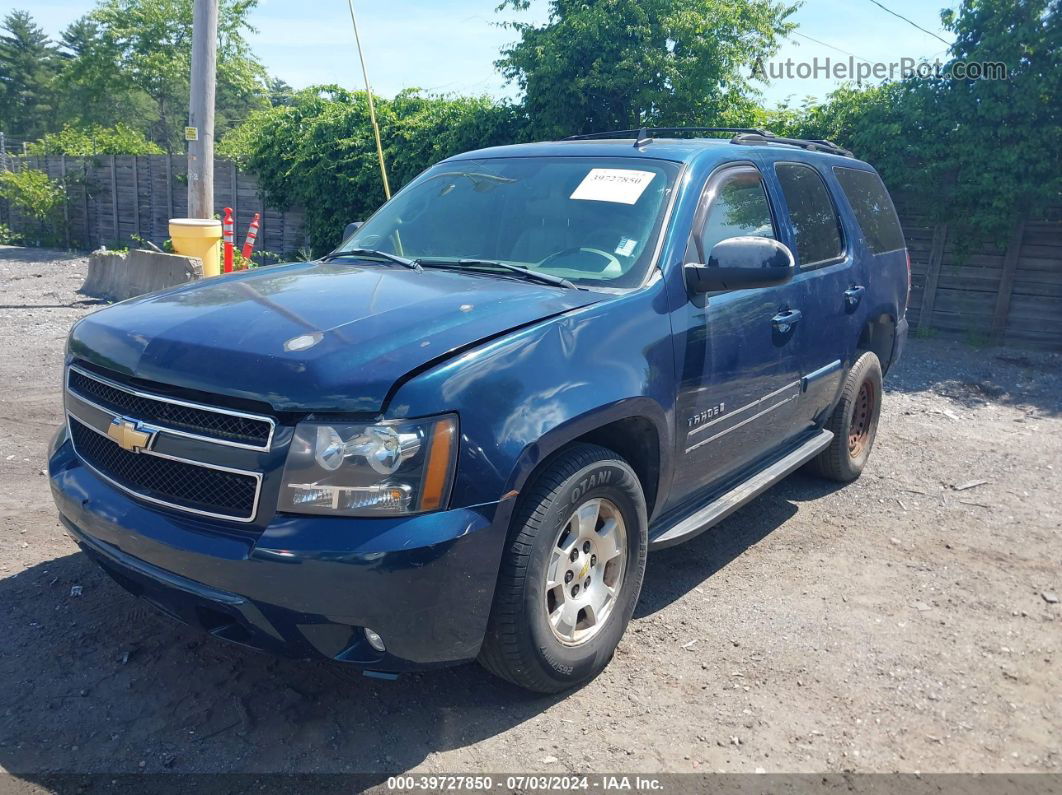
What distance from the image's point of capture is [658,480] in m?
3.46

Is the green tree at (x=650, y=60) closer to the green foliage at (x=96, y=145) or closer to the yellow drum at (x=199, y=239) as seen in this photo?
the yellow drum at (x=199, y=239)

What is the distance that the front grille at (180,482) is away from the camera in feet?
8.61

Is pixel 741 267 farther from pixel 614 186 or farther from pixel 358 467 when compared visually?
pixel 358 467

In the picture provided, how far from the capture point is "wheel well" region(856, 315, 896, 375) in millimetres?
5430

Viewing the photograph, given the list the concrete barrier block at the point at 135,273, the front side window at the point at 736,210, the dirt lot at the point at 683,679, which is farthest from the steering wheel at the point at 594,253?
the concrete barrier block at the point at 135,273

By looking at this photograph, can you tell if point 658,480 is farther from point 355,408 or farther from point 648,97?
point 648,97

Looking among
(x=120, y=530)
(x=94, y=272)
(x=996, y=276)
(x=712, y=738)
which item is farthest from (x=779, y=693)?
(x=94, y=272)

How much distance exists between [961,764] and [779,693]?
629 millimetres

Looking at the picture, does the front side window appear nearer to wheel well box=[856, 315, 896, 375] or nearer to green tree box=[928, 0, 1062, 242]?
wheel well box=[856, 315, 896, 375]

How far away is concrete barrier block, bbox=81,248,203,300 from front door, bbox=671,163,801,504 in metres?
7.89

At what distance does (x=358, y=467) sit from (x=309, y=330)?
0.54 metres

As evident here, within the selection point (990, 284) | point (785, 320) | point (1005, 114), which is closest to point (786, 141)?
point (785, 320)

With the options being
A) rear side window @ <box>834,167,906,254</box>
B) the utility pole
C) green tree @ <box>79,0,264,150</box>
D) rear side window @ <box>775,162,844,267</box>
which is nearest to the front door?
rear side window @ <box>775,162,844,267</box>

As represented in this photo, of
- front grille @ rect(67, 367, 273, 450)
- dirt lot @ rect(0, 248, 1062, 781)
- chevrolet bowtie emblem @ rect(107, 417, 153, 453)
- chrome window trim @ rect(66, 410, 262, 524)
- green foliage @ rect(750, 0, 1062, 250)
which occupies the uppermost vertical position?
green foliage @ rect(750, 0, 1062, 250)
